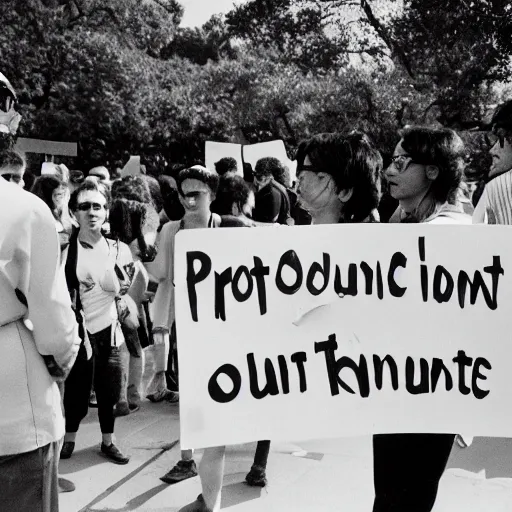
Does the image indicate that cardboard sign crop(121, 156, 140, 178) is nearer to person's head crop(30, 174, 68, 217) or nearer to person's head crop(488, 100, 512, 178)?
person's head crop(30, 174, 68, 217)

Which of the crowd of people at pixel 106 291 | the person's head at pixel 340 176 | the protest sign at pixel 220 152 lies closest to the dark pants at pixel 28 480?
the crowd of people at pixel 106 291

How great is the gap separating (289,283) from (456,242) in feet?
1.48

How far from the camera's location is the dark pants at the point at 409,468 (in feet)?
7.77

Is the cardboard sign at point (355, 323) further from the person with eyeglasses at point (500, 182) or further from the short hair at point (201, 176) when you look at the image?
the short hair at point (201, 176)

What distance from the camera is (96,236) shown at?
4.58 metres

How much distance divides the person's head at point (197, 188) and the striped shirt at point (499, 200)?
154 cm

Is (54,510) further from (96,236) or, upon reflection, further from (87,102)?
(87,102)

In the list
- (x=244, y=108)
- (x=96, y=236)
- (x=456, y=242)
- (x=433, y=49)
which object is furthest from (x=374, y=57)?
(x=456, y=242)

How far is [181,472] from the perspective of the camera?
4062 millimetres

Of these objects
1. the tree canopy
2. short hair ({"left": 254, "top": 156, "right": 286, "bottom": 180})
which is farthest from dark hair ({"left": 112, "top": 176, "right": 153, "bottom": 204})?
the tree canopy

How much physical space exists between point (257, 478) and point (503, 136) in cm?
201

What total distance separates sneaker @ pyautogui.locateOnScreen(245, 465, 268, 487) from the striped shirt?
5.31 ft

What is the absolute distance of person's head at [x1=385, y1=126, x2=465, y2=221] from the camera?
261 cm

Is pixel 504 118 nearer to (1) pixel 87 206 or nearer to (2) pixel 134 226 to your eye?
(1) pixel 87 206
